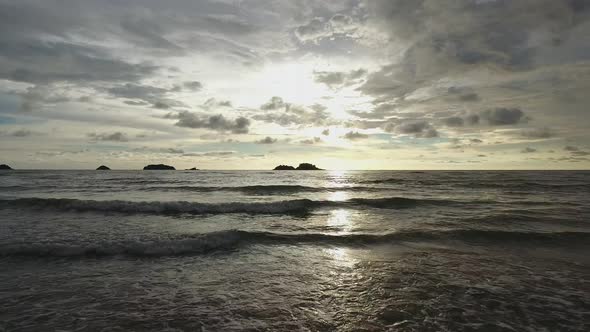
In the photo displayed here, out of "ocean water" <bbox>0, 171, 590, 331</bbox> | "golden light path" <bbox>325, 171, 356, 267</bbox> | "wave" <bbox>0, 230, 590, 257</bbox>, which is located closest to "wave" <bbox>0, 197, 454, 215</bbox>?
"golden light path" <bbox>325, 171, 356, 267</bbox>

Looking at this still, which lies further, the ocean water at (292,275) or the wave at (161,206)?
the wave at (161,206)

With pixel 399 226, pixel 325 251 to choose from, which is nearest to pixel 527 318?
pixel 325 251

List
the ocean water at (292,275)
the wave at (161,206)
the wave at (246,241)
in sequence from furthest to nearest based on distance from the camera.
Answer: the wave at (161,206) → the wave at (246,241) → the ocean water at (292,275)

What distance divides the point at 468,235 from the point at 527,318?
26.9ft

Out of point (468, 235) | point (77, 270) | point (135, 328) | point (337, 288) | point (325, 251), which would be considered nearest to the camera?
point (135, 328)

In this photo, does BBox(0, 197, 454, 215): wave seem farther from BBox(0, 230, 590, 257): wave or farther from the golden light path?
BBox(0, 230, 590, 257): wave

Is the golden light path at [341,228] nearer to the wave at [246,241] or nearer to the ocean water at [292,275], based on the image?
the ocean water at [292,275]

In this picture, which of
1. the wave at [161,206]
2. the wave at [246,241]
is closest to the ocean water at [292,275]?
the wave at [246,241]

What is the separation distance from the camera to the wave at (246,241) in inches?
379

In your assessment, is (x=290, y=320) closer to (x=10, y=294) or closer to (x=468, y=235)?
(x=10, y=294)

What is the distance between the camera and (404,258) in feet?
31.0

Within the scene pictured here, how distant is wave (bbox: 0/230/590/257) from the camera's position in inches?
379

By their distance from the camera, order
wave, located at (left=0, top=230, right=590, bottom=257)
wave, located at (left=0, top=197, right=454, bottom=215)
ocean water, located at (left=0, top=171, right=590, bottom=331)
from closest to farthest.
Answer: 1. ocean water, located at (left=0, top=171, right=590, bottom=331)
2. wave, located at (left=0, top=230, right=590, bottom=257)
3. wave, located at (left=0, top=197, right=454, bottom=215)

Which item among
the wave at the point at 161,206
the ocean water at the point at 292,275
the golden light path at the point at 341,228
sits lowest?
the golden light path at the point at 341,228
